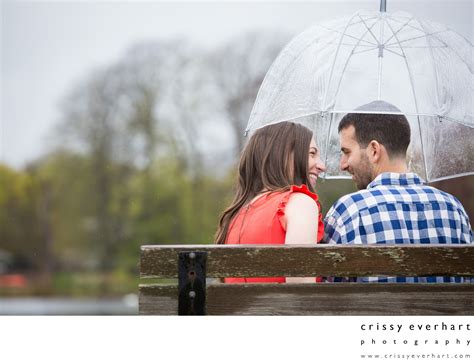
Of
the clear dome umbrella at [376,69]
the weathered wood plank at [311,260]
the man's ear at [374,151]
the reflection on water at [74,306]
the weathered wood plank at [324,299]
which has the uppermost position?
the clear dome umbrella at [376,69]

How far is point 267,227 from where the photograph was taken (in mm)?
3338

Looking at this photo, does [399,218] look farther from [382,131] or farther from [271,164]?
[271,164]

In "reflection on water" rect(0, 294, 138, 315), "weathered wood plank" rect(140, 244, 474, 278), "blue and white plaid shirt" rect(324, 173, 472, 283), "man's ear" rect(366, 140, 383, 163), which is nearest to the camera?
"weathered wood plank" rect(140, 244, 474, 278)

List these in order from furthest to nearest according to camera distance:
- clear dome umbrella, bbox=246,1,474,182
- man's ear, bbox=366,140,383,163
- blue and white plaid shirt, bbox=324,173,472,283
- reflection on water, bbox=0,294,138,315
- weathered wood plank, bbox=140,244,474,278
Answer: reflection on water, bbox=0,294,138,315 → clear dome umbrella, bbox=246,1,474,182 → man's ear, bbox=366,140,383,163 → blue and white plaid shirt, bbox=324,173,472,283 → weathered wood plank, bbox=140,244,474,278

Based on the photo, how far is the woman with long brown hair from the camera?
3.31m

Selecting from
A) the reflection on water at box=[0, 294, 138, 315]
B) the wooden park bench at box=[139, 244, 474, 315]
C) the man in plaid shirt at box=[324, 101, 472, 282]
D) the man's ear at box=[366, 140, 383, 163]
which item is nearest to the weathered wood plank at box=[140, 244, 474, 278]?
the wooden park bench at box=[139, 244, 474, 315]

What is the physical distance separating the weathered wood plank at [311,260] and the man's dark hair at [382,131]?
0.88 m

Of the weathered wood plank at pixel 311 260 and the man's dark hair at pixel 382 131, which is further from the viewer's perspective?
the man's dark hair at pixel 382 131

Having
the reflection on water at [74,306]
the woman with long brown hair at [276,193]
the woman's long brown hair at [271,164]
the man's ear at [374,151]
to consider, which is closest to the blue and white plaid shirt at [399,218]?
the woman with long brown hair at [276,193]

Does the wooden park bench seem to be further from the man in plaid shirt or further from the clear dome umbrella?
the clear dome umbrella

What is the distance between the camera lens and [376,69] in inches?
158

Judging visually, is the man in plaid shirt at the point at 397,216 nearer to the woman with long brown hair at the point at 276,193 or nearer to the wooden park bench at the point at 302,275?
the woman with long brown hair at the point at 276,193

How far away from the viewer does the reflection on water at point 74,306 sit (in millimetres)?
37031

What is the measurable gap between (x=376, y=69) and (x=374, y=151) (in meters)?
0.57
